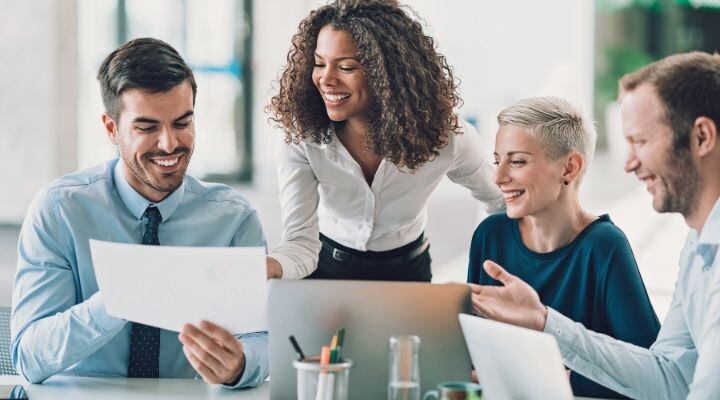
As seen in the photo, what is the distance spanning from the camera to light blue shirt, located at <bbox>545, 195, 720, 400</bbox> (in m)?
1.68

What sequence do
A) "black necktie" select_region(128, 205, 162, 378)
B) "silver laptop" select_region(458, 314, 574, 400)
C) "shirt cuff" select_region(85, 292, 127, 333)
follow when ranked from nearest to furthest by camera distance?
"silver laptop" select_region(458, 314, 574, 400) < "shirt cuff" select_region(85, 292, 127, 333) < "black necktie" select_region(128, 205, 162, 378)

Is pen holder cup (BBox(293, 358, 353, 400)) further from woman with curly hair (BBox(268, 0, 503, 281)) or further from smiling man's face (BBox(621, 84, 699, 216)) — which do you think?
woman with curly hair (BBox(268, 0, 503, 281))

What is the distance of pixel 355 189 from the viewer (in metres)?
2.61

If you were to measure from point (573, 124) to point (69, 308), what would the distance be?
122 cm

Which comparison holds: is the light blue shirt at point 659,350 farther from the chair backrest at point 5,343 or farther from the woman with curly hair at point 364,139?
the chair backrest at point 5,343

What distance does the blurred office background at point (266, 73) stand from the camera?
14.6 feet

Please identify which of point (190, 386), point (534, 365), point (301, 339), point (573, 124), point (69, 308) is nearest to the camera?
point (534, 365)

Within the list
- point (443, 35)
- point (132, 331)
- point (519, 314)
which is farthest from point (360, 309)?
point (443, 35)

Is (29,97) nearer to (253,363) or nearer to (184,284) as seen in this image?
(253,363)

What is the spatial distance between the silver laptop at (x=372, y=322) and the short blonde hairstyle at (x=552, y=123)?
820 mm

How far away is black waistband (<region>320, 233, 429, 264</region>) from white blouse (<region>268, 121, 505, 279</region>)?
0.07ft

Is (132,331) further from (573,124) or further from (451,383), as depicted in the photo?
(573,124)

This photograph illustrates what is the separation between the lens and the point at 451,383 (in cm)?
145

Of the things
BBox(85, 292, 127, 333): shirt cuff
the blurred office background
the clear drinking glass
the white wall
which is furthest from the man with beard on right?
the white wall
